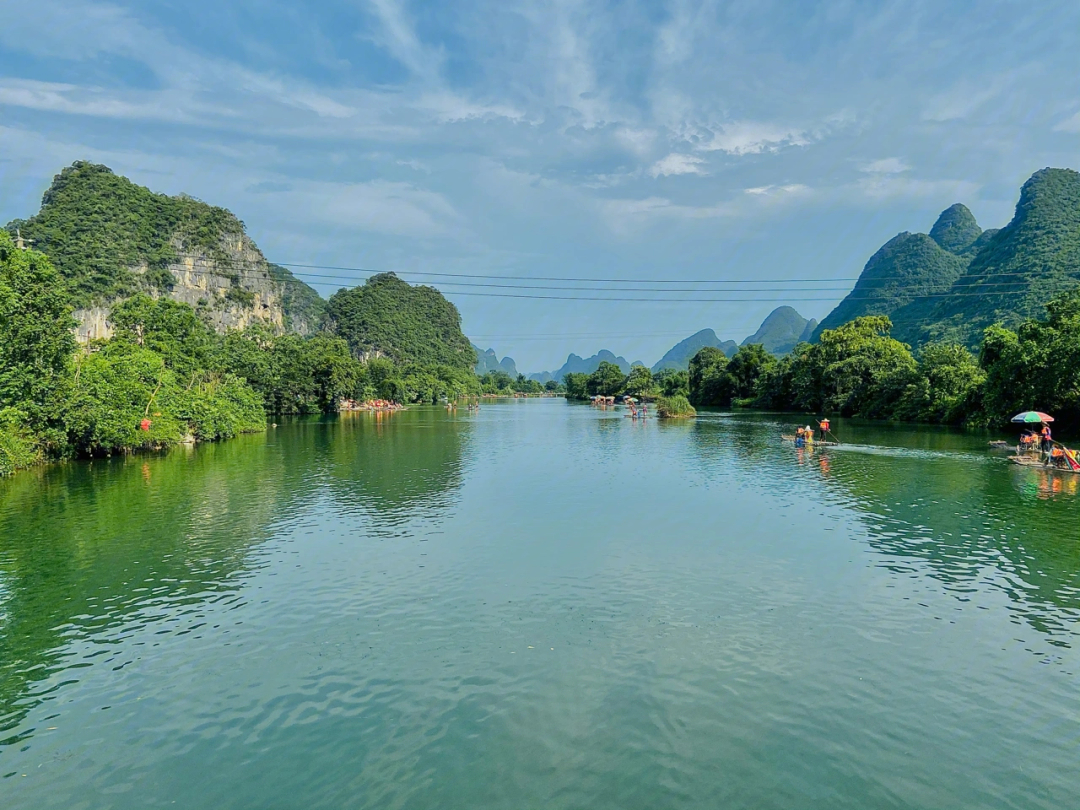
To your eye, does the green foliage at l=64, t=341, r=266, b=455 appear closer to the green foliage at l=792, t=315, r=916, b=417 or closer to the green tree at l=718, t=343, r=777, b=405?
the green foliage at l=792, t=315, r=916, b=417

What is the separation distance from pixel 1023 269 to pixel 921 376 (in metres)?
61.4

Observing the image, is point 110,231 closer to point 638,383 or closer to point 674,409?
point 674,409

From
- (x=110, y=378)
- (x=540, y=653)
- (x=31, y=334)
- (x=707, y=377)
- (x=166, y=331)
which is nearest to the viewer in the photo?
(x=540, y=653)

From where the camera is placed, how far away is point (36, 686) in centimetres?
1070

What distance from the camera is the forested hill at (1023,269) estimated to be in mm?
106188

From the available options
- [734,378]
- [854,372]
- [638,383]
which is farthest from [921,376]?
[638,383]

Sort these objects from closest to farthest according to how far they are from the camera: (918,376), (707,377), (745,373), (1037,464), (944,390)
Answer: (1037,464), (944,390), (918,376), (745,373), (707,377)

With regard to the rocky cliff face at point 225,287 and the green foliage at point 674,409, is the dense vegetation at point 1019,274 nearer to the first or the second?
the green foliage at point 674,409

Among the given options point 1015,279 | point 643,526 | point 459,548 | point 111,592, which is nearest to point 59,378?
point 111,592

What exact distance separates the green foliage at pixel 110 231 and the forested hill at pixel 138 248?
0.58ft

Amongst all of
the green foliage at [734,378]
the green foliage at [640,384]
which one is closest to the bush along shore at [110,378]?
the green foliage at [734,378]

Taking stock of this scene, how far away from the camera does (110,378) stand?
39625 millimetres

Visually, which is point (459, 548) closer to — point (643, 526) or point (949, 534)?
point (643, 526)

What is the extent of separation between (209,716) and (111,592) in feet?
24.0
